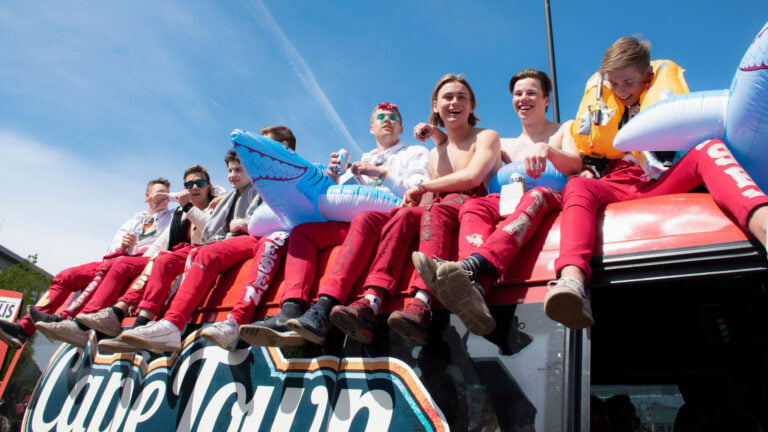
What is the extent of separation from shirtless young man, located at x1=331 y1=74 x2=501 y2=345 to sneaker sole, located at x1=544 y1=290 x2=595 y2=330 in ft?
1.56

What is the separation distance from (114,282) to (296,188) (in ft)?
6.16

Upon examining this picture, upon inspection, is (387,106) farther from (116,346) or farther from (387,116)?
(116,346)

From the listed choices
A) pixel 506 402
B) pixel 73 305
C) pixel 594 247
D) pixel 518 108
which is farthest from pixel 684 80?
pixel 73 305

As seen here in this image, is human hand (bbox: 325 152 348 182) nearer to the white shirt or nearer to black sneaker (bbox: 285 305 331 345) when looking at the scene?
the white shirt

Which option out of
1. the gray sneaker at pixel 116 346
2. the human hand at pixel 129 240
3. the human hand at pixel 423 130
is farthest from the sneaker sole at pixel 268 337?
the human hand at pixel 129 240

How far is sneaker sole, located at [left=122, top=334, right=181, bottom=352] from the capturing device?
263cm

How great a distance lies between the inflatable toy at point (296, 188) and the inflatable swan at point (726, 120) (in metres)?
1.28

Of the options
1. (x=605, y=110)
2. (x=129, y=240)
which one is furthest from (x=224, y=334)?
(x=129, y=240)

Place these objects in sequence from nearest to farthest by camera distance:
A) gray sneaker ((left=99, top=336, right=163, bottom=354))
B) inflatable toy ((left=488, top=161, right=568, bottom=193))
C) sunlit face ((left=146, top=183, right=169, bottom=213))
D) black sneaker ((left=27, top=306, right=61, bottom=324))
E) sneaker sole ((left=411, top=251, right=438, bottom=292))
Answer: sneaker sole ((left=411, top=251, right=438, bottom=292))
inflatable toy ((left=488, top=161, right=568, bottom=193))
gray sneaker ((left=99, top=336, right=163, bottom=354))
black sneaker ((left=27, top=306, right=61, bottom=324))
sunlit face ((left=146, top=183, right=169, bottom=213))

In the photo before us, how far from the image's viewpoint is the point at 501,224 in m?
2.11

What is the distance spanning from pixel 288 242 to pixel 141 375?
1.06m

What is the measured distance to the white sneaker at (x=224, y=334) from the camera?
94.3 inches

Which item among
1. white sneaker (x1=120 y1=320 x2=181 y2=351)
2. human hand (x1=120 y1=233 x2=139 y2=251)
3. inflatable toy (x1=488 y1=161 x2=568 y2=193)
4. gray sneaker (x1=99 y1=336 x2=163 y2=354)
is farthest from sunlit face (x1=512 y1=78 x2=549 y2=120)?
human hand (x1=120 y1=233 x2=139 y2=251)

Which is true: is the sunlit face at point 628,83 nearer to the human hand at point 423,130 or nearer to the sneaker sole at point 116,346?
the human hand at point 423,130
